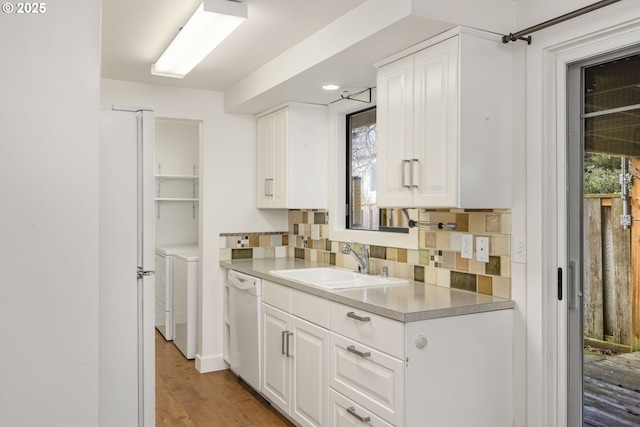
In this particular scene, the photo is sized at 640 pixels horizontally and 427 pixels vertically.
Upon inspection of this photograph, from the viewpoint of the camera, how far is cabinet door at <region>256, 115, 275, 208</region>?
4.03 metres

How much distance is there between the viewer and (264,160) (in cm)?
413

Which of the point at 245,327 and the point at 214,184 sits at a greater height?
the point at 214,184

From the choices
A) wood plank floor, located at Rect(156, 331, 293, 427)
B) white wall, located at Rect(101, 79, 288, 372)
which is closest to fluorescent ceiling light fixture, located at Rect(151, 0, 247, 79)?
white wall, located at Rect(101, 79, 288, 372)

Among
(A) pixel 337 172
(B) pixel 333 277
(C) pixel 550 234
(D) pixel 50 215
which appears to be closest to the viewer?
(D) pixel 50 215

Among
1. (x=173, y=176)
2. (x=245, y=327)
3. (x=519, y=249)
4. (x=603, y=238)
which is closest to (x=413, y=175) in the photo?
(x=519, y=249)

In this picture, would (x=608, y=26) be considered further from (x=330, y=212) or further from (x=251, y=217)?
(x=251, y=217)

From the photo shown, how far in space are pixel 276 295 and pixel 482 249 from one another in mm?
1321

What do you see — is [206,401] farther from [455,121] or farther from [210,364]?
[455,121]

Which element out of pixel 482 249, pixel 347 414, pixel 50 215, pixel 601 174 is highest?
pixel 601 174

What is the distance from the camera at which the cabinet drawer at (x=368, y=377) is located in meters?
2.09

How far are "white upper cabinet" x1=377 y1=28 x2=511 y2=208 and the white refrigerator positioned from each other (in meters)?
1.24

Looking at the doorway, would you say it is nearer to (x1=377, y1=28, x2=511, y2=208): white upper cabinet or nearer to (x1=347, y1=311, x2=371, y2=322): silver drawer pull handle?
(x1=377, y1=28, x2=511, y2=208): white upper cabinet

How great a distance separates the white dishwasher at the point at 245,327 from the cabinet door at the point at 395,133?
124 centimetres

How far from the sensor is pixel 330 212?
→ 383 cm
